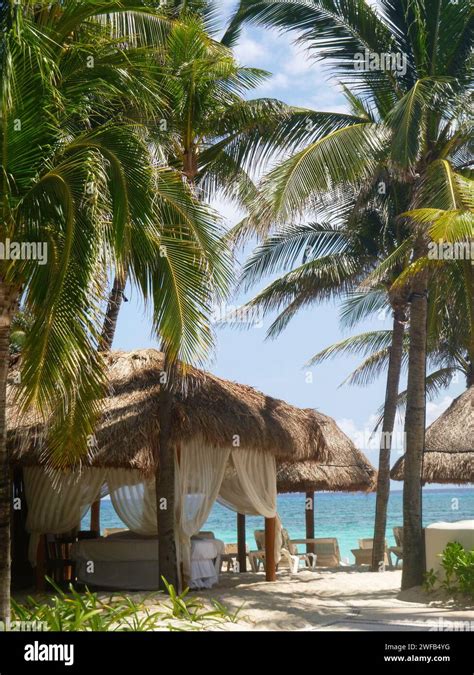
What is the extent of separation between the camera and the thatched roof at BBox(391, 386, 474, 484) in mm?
14617

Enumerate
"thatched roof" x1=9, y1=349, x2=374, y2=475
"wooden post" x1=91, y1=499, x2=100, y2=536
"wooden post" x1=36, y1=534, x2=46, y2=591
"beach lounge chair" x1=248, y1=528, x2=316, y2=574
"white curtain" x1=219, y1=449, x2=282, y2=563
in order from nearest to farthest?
"thatched roof" x1=9, y1=349, x2=374, y2=475 < "wooden post" x1=36, y1=534, x2=46, y2=591 < "white curtain" x1=219, y1=449, x2=282, y2=563 < "wooden post" x1=91, y1=499, x2=100, y2=536 < "beach lounge chair" x1=248, y1=528, x2=316, y2=574

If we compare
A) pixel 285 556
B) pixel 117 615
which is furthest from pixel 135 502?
pixel 117 615

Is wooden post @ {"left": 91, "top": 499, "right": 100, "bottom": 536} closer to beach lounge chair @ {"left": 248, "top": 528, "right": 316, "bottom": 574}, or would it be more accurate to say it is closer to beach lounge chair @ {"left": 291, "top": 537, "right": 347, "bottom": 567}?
beach lounge chair @ {"left": 248, "top": 528, "right": 316, "bottom": 574}

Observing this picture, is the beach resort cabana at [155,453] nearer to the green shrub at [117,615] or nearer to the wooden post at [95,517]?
the wooden post at [95,517]

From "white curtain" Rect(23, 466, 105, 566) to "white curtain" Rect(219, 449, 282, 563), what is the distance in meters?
2.02

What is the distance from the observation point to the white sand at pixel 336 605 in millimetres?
9500

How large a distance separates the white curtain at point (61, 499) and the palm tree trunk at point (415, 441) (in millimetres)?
4296

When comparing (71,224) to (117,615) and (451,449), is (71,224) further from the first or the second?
(451,449)

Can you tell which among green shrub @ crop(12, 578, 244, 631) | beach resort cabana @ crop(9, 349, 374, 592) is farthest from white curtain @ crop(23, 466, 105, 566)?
green shrub @ crop(12, 578, 244, 631)

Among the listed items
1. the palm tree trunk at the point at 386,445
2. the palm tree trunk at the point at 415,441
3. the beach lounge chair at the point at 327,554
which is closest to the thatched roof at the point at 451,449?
the palm tree trunk at the point at 386,445

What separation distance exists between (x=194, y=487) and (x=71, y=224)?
578 centimetres

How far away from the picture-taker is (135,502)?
12945 millimetres

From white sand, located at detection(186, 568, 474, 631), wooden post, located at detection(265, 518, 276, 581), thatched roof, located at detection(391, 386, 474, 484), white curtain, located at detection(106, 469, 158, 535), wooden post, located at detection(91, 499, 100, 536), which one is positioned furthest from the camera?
wooden post, located at detection(91, 499, 100, 536)
